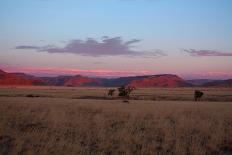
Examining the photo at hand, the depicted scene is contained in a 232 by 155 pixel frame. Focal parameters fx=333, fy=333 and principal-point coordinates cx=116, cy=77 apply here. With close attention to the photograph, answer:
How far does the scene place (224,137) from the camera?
12.4 metres

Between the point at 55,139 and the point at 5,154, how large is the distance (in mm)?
2258

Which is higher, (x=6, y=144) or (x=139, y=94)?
(x=6, y=144)

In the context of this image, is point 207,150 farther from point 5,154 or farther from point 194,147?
point 5,154

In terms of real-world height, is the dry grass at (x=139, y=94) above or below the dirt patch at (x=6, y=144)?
below

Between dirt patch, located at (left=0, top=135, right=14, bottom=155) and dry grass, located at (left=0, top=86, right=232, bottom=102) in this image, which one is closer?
dirt patch, located at (left=0, top=135, right=14, bottom=155)

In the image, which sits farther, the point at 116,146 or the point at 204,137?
the point at 204,137

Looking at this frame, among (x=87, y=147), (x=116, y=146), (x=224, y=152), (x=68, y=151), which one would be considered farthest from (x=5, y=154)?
(x=224, y=152)

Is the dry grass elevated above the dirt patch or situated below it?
below

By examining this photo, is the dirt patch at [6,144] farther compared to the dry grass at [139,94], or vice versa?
the dry grass at [139,94]

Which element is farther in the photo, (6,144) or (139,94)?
(139,94)

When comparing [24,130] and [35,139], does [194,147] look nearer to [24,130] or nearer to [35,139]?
[35,139]

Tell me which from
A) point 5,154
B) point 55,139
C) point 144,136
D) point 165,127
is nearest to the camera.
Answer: point 5,154

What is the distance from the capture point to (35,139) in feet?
37.3

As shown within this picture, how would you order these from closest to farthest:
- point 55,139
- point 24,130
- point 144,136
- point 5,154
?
point 5,154 → point 55,139 → point 144,136 → point 24,130
